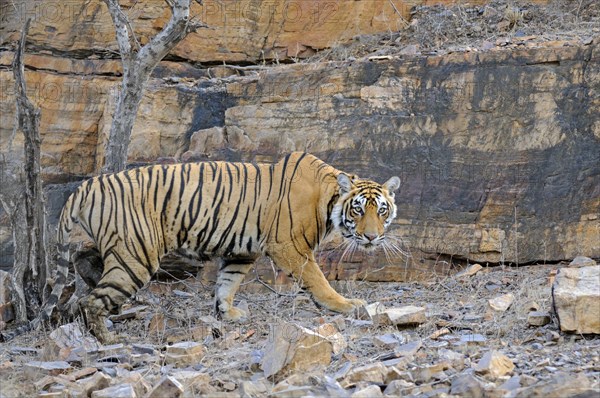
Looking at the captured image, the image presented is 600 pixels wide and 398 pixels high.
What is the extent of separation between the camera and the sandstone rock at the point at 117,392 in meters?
5.23

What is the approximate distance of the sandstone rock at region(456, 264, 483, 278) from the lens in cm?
973

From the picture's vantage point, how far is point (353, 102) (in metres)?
10.9

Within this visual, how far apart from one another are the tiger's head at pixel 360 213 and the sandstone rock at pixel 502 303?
1.24 m

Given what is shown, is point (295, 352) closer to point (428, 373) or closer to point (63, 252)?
point (428, 373)

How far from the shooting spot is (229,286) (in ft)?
28.3

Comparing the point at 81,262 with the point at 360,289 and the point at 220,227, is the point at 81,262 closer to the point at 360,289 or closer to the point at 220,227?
the point at 220,227

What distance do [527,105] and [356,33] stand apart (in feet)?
9.53

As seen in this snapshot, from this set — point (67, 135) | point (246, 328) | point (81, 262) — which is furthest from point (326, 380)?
point (67, 135)

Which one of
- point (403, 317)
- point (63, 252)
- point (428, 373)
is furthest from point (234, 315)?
point (428, 373)

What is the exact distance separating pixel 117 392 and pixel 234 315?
124 inches

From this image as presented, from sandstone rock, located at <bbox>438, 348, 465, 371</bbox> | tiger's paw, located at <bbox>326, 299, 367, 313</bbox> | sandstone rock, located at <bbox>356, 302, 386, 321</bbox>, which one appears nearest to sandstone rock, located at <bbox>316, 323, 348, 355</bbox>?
sandstone rock, located at <bbox>356, 302, 386, 321</bbox>

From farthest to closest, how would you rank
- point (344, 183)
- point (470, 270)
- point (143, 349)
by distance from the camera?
point (470, 270) < point (344, 183) < point (143, 349)

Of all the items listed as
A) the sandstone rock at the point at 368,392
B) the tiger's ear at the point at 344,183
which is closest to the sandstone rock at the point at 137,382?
the sandstone rock at the point at 368,392

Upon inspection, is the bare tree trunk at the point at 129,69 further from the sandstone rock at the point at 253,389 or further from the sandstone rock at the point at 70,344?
the sandstone rock at the point at 253,389
